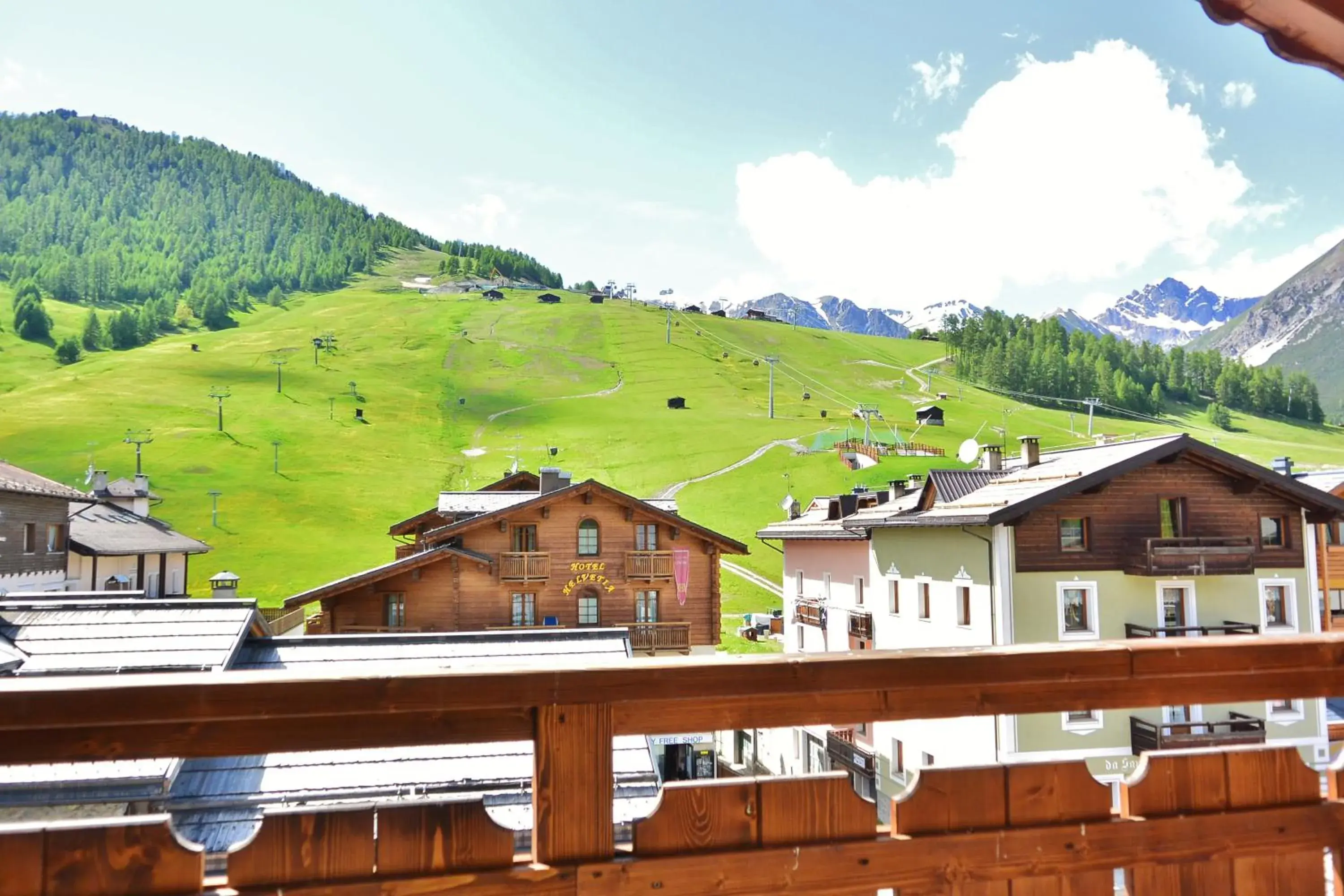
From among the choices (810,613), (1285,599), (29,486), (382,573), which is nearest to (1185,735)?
(1285,599)

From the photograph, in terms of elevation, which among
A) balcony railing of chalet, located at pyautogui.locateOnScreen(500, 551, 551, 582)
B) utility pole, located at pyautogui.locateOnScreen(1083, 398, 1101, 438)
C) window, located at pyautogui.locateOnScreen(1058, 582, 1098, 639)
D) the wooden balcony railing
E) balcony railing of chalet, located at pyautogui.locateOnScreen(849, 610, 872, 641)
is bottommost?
the wooden balcony railing

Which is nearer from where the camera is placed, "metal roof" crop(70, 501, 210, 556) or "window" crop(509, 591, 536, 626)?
"window" crop(509, 591, 536, 626)

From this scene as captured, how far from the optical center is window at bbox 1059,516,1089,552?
21156 millimetres

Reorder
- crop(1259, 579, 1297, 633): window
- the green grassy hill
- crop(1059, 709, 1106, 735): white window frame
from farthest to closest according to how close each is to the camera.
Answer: the green grassy hill < crop(1259, 579, 1297, 633): window < crop(1059, 709, 1106, 735): white window frame

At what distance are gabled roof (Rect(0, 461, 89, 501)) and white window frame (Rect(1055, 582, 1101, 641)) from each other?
34919 mm

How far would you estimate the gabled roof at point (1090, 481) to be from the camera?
67.6ft

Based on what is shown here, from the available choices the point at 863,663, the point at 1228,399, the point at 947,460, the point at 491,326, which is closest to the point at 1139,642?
the point at 863,663

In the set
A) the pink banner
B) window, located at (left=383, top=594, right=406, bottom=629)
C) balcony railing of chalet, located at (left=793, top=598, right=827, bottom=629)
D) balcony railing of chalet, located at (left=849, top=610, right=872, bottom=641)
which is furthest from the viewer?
balcony railing of chalet, located at (left=793, top=598, right=827, bottom=629)

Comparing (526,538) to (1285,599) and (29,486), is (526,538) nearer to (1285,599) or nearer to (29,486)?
(29,486)

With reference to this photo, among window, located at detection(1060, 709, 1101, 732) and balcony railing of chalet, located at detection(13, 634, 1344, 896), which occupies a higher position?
balcony railing of chalet, located at detection(13, 634, 1344, 896)

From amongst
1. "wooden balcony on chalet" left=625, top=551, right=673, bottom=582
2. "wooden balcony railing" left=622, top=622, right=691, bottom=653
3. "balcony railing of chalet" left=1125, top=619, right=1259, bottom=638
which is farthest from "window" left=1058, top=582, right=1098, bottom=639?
"wooden balcony on chalet" left=625, top=551, right=673, bottom=582

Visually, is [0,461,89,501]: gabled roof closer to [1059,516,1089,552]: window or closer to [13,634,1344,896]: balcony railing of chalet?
[1059,516,1089,552]: window

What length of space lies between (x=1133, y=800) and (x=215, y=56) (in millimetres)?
46985

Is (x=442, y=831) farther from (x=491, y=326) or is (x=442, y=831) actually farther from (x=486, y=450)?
(x=491, y=326)
